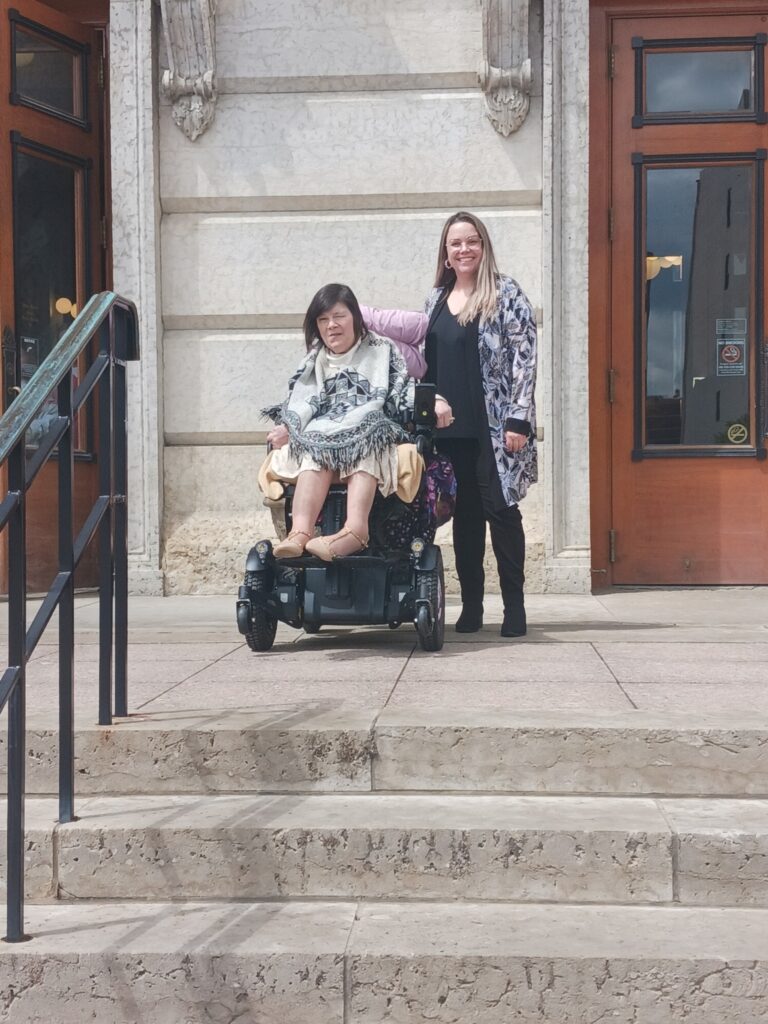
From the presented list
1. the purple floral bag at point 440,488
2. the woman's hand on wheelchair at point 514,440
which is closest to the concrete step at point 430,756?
the purple floral bag at point 440,488

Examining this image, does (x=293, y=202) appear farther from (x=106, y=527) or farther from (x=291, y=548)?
(x=106, y=527)

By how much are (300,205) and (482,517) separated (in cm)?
287

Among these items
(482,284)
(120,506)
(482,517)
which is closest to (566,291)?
(482,284)

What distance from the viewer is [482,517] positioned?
5520mm

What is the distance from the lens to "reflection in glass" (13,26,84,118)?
7.66 meters

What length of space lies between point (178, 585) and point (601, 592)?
7.96 ft

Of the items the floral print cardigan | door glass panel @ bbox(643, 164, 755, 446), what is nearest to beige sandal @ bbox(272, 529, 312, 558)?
the floral print cardigan

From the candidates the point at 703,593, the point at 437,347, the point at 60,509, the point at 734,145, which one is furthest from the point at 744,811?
the point at 734,145

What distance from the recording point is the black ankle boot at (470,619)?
18.7 feet

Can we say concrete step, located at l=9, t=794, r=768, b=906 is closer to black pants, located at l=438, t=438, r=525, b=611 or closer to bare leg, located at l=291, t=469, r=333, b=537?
bare leg, located at l=291, t=469, r=333, b=537

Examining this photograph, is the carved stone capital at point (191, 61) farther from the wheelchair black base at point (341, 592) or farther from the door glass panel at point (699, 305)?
the wheelchair black base at point (341, 592)

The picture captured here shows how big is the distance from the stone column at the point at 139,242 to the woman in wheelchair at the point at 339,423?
7.97 feet

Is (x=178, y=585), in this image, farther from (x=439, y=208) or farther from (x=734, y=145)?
(x=734, y=145)

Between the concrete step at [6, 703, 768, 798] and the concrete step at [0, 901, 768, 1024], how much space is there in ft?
1.65
